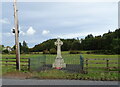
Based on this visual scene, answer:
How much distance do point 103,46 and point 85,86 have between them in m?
103

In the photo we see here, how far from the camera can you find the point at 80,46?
4412 inches

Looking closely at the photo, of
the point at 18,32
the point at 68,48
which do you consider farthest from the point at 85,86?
the point at 68,48

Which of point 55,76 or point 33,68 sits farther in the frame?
point 33,68

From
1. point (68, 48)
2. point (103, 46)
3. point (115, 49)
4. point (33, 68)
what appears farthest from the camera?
point (103, 46)

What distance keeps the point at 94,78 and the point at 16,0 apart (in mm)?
9942

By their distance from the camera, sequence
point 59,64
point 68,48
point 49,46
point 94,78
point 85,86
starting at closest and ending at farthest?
point 85,86
point 94,78
point 59,64
point 49,46
point 68,48

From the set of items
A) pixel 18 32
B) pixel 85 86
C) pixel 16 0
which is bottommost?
pixel 85 86

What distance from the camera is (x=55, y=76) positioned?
14531 millimetres

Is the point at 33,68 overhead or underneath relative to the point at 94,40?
underneath

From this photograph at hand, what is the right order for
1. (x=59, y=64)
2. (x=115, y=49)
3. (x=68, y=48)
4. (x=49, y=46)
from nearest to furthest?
1. (x=59, y=64)
2. (x=115, y=49)
3. (x=49, y=46)
4. (x=68, y=48)

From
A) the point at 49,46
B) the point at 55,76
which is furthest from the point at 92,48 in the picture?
the point at 55,76

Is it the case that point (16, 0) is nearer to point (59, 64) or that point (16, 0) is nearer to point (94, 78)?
point (59, 64)

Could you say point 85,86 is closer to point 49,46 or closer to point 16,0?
point 16,0

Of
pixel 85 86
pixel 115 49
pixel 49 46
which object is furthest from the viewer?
pixel 49 46
